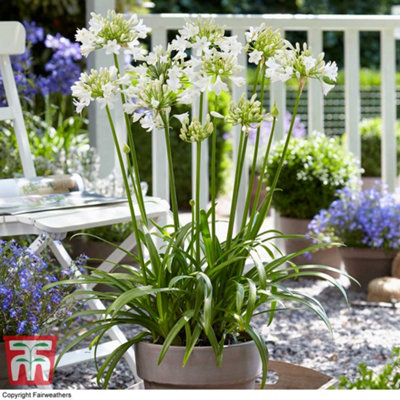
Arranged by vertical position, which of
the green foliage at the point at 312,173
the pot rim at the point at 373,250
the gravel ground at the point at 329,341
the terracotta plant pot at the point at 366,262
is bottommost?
Result: the gravel ground at the point at 329,341

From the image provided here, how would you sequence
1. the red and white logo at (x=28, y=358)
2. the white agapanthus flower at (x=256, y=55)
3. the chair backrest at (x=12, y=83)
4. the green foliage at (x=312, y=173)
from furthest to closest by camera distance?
the green foliage at (x=312, y=173)
the chair backrest at (x=12, y=83)
the red and white logo at (x=28, y=358)
the white agapanthus flower at (x=256, y=55)

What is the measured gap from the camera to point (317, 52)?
3.60 metres

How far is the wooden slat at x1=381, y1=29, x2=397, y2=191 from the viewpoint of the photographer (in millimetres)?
3643

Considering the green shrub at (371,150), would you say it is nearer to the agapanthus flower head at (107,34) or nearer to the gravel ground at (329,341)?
the gravel ground at (329,341)

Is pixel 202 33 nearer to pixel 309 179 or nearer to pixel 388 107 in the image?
pixel 309 179

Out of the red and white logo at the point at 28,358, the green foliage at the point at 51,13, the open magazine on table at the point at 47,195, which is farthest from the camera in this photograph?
the green foliage at the point at 51,13

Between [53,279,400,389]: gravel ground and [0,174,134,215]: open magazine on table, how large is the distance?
0.51 metres

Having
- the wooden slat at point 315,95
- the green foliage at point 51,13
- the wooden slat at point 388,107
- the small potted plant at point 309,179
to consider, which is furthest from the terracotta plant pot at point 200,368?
the green foliage at point 51,13

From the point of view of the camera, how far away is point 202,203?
334 cm

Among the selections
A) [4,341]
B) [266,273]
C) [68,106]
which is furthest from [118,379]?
[68,106]

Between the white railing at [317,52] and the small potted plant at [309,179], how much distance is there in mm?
138

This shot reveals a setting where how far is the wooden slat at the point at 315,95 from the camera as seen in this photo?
11.7ft

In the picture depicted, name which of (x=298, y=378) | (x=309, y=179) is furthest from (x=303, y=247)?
(x=298, y=378)

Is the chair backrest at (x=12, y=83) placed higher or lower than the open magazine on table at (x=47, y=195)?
higher
